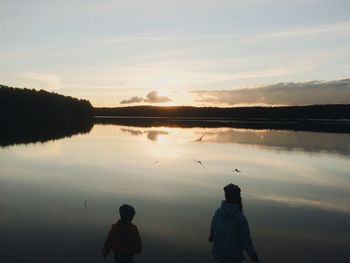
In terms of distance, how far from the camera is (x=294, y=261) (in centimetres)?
1216

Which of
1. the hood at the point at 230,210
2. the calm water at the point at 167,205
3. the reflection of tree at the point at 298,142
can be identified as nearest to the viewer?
the hood at the point at 230,210

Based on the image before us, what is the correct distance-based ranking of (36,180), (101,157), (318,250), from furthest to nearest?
(101,157), (36,180), (318,250)

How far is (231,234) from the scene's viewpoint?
25.3 feet

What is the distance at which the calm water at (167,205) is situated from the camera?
13078 mm

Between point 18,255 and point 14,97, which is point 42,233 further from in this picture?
point 14,97

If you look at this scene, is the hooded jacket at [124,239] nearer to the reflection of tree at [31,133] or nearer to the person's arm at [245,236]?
the person's arm at [245,236]

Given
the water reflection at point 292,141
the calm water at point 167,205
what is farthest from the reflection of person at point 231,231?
the water reflection at point 292,141

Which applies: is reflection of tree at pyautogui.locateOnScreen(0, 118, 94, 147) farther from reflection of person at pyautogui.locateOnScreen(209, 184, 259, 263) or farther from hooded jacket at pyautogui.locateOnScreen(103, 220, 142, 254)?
reflection of person at pyautogui.locateOnScreen(209, 184, 259, 263)

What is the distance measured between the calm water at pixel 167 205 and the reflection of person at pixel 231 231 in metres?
4.56

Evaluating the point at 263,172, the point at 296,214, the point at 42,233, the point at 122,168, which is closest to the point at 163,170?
the point at 122,168

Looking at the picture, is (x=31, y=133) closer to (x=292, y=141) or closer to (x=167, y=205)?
(x=292, y=141)

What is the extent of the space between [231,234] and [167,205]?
12.1m

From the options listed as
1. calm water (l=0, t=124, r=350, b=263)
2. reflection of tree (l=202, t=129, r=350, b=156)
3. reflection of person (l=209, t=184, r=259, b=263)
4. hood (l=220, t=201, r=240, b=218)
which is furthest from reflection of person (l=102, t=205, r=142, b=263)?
reflection of tree (l=202, t=129, r=350, b=156)

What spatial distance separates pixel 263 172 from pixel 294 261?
19239mm
